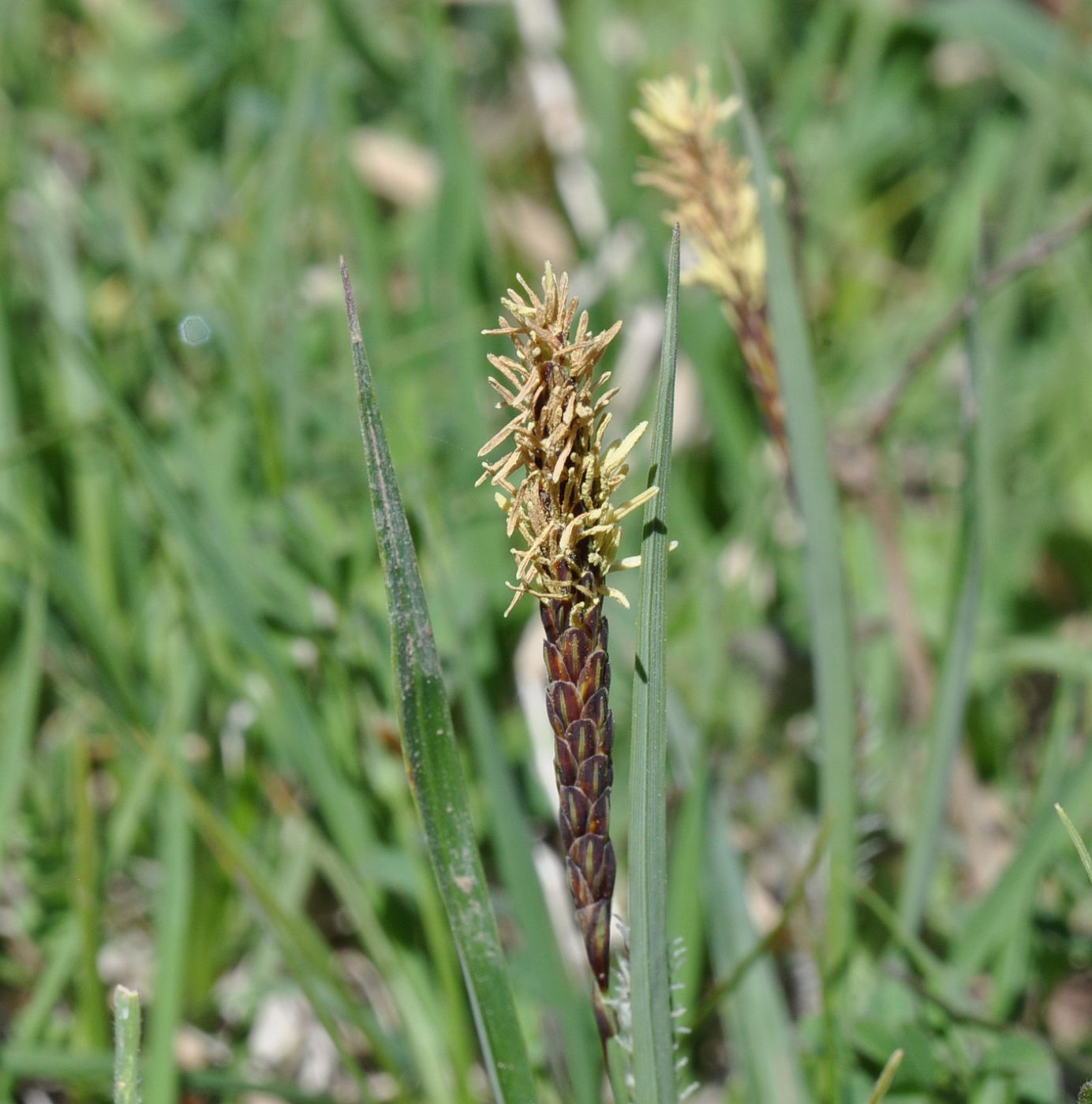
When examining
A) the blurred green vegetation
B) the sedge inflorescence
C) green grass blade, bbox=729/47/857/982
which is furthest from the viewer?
the blurred green vegetation

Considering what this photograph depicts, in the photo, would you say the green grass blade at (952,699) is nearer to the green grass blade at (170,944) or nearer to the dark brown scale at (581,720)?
the dark brown scale at (581,720)

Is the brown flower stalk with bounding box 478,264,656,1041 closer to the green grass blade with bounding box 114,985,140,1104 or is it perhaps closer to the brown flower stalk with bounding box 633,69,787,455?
the green grass blade with bounding box 114,985,140,1104

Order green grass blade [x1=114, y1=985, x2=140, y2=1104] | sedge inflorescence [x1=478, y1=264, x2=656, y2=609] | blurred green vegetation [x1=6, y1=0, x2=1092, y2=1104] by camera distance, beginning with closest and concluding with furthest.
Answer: sedge inflorescence [x1=478, y1=264, x2=656, y2=609]
green grass blade [x1=114, y1=985, x2=140, y2=1104]
blurred green vegetation [x1=6, y1=0, x2=1092, y2=1104]

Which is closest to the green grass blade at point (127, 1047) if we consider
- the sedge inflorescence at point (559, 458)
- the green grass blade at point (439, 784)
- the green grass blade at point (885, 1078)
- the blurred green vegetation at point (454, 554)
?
the green grass blade at point (439, 784)

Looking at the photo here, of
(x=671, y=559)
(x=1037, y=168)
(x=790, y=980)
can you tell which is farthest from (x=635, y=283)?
(x=790, y=980)

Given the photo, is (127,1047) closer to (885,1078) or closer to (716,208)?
(885,1078)

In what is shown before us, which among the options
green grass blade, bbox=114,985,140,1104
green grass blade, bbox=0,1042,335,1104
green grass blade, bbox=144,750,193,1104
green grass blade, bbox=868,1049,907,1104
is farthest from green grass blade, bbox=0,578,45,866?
green grass blade, bbox=868,1049,907,1104
